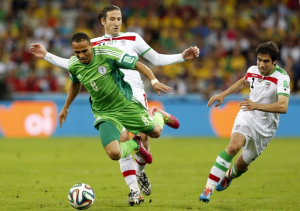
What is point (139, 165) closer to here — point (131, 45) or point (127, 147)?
point (127, 147)

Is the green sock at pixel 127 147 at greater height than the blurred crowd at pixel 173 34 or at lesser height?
lesser

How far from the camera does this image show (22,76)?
2186 centimetres

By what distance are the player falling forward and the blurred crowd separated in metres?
12.1

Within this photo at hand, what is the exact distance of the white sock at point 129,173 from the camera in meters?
8.45

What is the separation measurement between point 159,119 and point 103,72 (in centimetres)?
151

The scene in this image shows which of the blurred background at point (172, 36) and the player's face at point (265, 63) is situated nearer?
the player's face at point (265, 63)

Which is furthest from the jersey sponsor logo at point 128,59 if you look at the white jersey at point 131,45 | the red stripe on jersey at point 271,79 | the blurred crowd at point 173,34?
the blurred crowd at point 173,34

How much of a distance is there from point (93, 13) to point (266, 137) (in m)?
16.5

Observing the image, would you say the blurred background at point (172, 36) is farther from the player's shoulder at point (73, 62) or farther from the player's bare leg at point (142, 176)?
the player's shoulder at point (73, 62)

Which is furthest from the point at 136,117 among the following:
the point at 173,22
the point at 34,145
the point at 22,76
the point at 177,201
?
the point at 173,22

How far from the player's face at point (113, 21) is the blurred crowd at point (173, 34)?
11.3m

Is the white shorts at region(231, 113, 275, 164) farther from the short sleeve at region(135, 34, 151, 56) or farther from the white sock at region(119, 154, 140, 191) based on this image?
the short sleeve at region(135, 34, 151, 56)

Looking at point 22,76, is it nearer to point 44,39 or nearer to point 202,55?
point 44,39

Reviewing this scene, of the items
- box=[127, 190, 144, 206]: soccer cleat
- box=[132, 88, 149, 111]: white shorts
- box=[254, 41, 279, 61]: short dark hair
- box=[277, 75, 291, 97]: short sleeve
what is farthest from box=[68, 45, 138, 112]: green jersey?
box=[277, 75, 291, 97]: short sleeve
